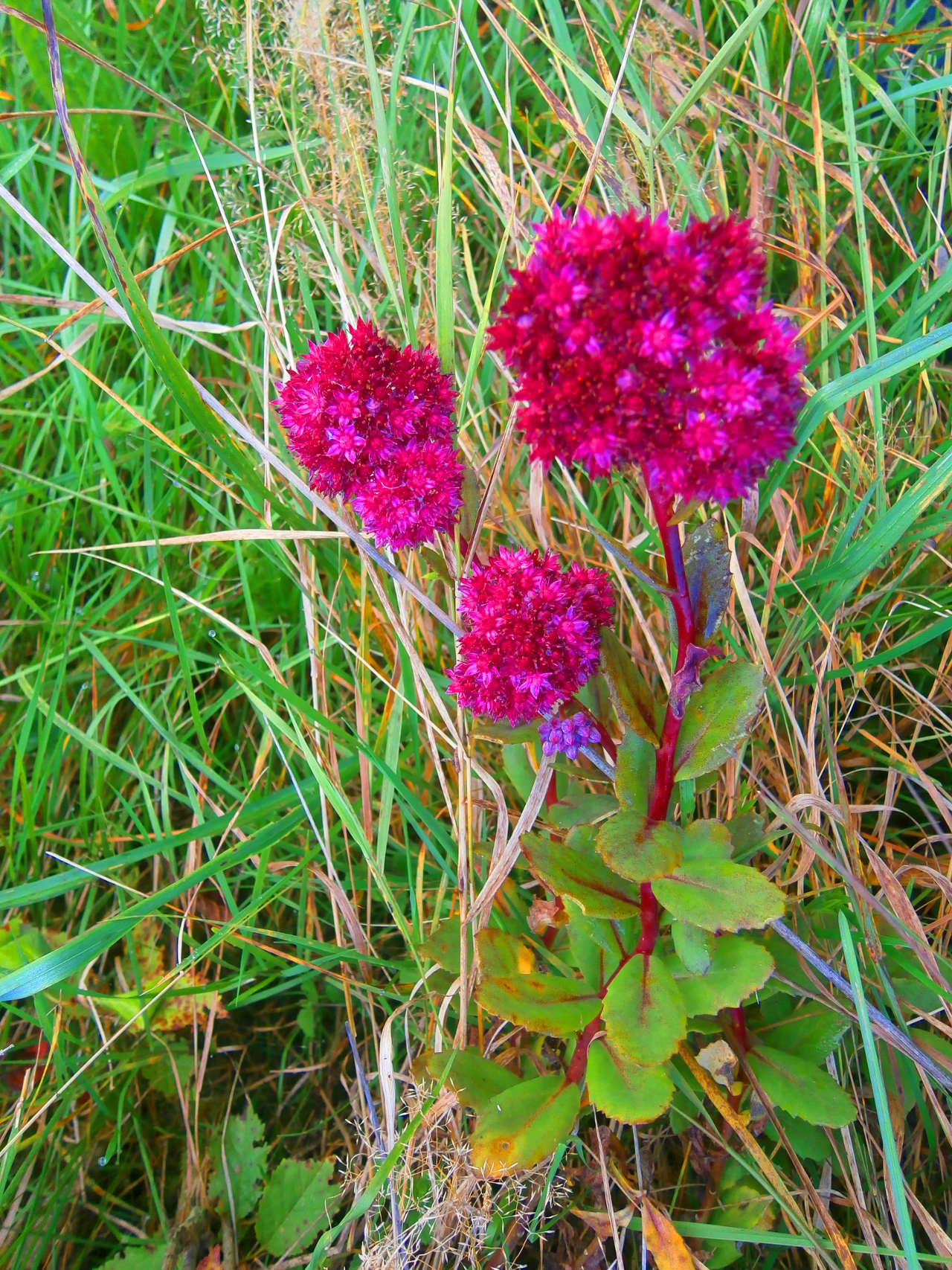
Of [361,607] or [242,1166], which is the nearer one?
[242,1166]

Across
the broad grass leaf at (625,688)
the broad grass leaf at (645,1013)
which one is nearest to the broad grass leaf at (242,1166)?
the broad grass leaf at (645,1013)

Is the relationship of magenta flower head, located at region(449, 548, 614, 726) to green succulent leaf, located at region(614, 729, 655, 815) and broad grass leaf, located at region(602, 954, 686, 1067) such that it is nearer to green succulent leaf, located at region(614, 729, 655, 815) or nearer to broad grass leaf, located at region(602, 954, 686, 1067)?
green succulent leaf, located at region(614, 729, 655, 815)

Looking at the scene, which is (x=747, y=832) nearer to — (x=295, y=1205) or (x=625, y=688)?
(x=625, y=688)

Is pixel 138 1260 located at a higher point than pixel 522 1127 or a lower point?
lower

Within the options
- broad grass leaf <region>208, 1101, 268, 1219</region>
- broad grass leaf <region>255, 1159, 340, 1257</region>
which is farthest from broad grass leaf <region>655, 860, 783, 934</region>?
broad grass leaf <region>208, 1101, 268, 1219</region>

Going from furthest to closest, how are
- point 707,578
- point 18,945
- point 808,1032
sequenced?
point 18,945
point 808,1032
point 707,578

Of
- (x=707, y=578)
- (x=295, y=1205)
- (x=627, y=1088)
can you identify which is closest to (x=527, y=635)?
(x=707, y=578)
